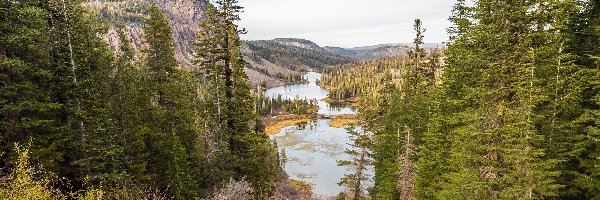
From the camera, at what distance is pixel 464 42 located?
72.0 feet

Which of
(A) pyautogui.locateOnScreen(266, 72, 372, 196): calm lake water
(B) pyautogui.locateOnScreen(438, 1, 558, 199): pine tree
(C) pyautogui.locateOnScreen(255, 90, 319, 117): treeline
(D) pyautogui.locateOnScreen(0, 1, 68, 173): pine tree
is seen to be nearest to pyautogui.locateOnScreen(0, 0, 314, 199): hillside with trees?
(D) pyautogui.locateOnScreen(0, 1, 68, 173): pine tree

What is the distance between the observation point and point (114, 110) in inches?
1026

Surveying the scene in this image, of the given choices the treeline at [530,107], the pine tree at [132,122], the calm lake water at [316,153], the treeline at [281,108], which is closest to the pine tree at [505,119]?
the treeline at [530,107]

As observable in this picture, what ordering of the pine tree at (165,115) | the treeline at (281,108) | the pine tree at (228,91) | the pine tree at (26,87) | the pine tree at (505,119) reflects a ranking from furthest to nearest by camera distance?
the treeline at (281,108) → the pine tree at (165,115) → the pine tree at (228,91) → the pine tree at (26,87) → the pine tree at (505,119)

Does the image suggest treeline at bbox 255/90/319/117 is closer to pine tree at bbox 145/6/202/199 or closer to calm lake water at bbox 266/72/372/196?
calm lake water at bbox 266/72/372/196

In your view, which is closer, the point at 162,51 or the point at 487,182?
the point at 487,182

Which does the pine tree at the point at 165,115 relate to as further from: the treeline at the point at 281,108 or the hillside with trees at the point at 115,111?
the treeline at the point at 281,108

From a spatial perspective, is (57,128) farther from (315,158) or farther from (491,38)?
(315,158)

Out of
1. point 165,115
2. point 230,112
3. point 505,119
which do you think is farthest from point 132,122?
point 505,119

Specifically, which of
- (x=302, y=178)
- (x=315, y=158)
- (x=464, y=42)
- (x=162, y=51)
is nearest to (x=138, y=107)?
(x=162, y=51)

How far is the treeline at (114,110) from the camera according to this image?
17.7 metres

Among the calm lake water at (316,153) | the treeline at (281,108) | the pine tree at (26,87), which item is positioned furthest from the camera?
the treeline at (281,108)

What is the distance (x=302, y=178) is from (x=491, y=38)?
195 ft

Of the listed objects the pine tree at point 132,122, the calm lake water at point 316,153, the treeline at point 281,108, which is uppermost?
the pine tree at point 132,122
